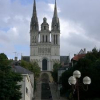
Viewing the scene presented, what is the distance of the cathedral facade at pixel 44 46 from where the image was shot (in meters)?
165

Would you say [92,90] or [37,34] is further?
[37,34]

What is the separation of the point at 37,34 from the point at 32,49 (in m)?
7.62

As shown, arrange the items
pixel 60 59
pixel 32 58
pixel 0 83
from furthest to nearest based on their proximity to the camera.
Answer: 1. pixel 60 59
2. pixel 32 58
3. pixel 0 83

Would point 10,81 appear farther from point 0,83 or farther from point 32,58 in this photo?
point 32,58

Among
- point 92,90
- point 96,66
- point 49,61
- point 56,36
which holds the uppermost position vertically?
point 56,36

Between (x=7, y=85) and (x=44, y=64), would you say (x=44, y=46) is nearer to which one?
(x=44, y=64)

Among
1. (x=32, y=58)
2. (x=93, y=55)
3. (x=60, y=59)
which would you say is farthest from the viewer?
(x=60, y=59)

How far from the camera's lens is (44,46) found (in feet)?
544

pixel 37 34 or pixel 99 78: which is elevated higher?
pixel 37 34

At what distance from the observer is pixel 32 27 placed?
546 feet

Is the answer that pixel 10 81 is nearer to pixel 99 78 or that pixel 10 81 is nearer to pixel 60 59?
pixel 99 78

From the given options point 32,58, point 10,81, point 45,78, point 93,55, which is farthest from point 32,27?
point 10,81

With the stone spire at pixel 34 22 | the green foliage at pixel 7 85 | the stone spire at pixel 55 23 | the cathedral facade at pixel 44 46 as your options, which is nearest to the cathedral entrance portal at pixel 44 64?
the cathedral facade at pixel 44 46

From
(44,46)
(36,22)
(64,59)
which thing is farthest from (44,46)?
(64,59)
